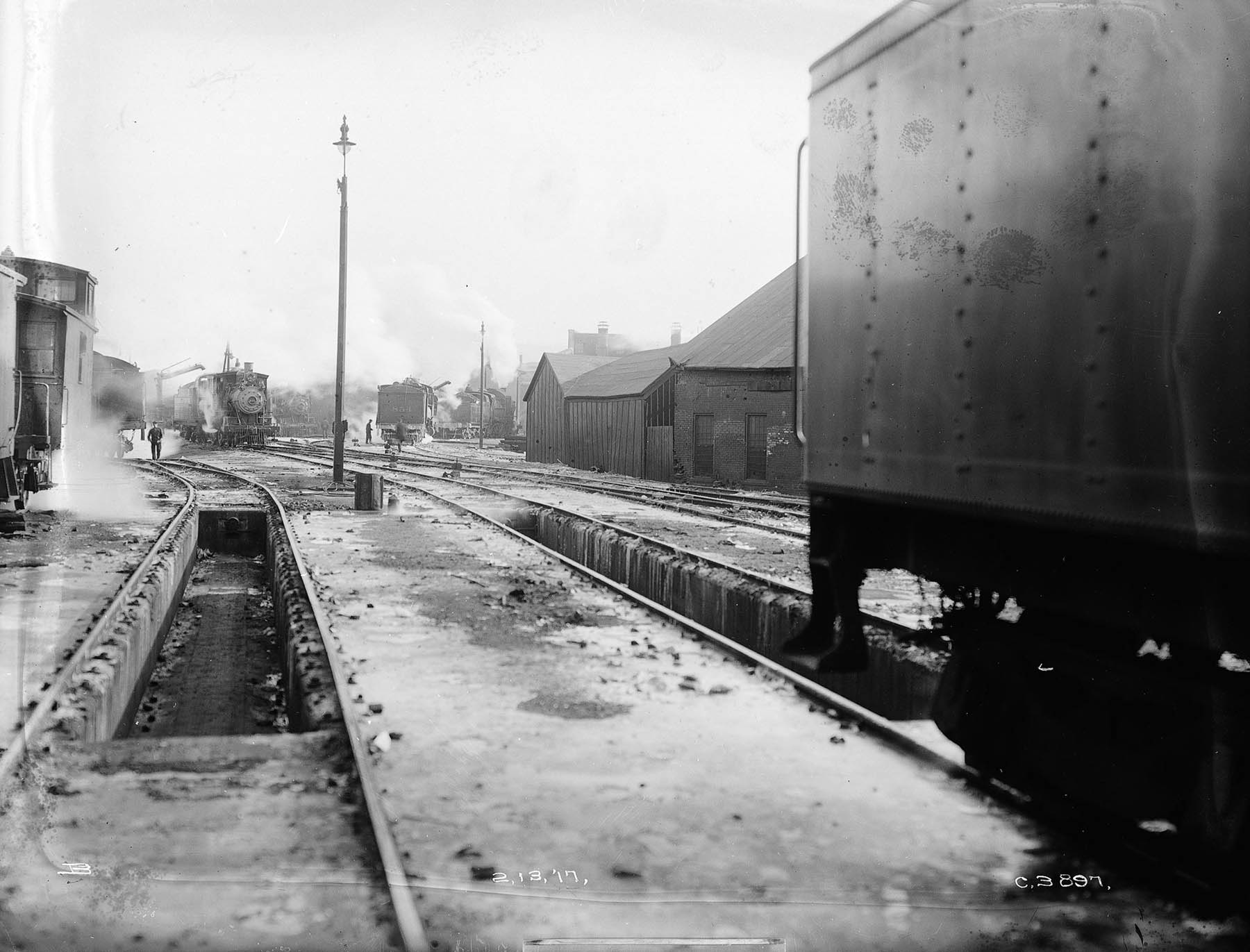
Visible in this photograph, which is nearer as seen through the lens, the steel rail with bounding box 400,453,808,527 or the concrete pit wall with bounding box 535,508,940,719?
the concrete pit wall with bounding box 535,508,940,719

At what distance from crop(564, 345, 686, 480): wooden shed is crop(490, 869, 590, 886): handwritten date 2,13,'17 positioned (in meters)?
27.7

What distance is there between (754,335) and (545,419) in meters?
16.7

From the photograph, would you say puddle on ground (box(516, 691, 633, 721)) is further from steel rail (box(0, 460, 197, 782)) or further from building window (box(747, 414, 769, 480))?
building window (box(747, 414, 769, 480))

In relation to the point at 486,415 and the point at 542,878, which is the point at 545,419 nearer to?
the point at 486,415

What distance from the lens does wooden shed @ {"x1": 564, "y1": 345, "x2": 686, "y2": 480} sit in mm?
32406

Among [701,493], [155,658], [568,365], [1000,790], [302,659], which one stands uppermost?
[568,365]

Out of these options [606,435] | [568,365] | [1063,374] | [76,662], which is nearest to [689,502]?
[606,435]

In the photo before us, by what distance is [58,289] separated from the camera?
23203 millimetres

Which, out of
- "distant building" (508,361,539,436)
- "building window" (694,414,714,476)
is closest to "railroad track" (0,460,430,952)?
"building window" (694,414,714,476)

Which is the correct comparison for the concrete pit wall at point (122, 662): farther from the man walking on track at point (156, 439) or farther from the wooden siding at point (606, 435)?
the man walking on track at point (156, 439)

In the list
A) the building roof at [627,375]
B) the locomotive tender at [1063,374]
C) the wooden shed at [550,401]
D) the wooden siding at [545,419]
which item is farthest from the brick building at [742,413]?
the locomotive tender at [1063,374]

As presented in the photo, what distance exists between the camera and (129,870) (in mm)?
3998

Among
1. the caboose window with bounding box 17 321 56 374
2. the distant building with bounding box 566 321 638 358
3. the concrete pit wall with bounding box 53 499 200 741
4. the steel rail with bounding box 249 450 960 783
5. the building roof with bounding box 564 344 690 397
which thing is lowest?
the concrete pit wall with bounding box 53 499 200 741

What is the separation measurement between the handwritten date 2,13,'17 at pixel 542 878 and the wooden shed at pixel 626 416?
27.7 metres
